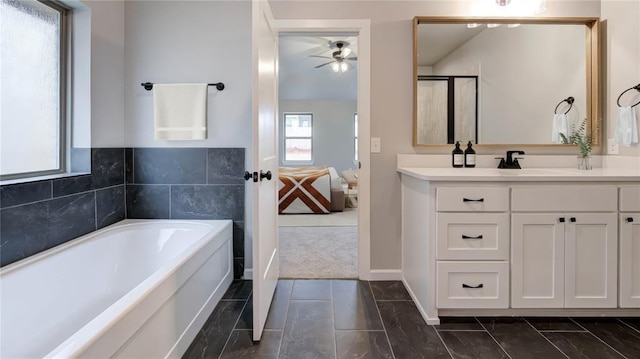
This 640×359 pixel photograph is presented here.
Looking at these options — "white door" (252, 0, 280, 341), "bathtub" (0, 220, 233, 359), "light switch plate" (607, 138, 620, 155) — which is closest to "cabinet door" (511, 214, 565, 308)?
"light switch plate" (607, 138, 620, 155)

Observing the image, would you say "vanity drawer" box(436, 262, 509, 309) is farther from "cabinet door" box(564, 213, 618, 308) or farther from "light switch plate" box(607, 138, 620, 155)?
"light switch plate" box(607, 138, 620, 155)

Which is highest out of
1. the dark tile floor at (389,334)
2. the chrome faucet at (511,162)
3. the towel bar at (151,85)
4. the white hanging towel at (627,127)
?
the towel bar at (151,85)

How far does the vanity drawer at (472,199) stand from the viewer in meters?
1.82

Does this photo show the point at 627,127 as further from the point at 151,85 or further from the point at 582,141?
the point at 151,85

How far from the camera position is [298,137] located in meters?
8.44

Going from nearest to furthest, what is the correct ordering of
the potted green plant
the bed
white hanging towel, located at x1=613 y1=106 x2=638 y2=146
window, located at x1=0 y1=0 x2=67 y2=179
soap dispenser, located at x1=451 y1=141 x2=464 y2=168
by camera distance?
window, located at x1=0 y1=0 x2=67 y2=179 < white hanging towel, located at x1=613 y1=106 x2=638 y2=146 < the potted green plant < soap dispenser, located at x1=451 y1=141 x2=464 y2=168 < the bed

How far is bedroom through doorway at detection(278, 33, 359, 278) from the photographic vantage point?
3.08m

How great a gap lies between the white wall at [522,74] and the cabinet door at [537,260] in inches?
33.0

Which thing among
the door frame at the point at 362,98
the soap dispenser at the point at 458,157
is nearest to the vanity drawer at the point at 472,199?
the soap dispenser at the point at 458,157

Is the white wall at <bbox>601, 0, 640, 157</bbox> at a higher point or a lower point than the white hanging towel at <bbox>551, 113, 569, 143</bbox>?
higher

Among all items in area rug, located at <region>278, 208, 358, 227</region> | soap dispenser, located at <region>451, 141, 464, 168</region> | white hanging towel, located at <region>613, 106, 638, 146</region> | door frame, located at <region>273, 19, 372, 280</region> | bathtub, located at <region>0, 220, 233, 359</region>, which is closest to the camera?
bathtub, located at <region>0, 220, 233, 359</region>

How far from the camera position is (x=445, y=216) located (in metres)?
1.83

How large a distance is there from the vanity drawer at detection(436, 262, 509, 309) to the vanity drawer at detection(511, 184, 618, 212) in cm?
36

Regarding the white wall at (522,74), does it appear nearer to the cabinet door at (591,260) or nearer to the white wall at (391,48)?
the white wall at (391,48)
